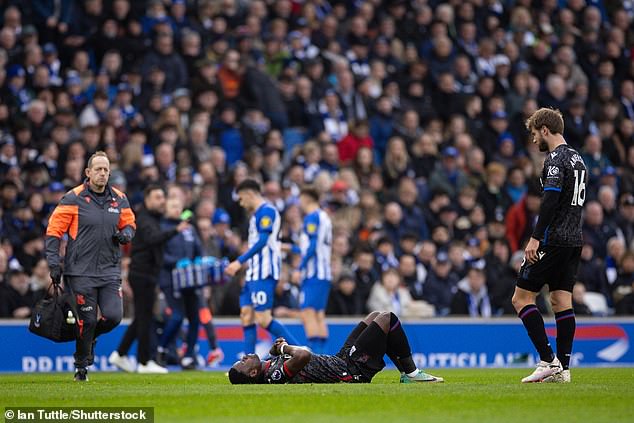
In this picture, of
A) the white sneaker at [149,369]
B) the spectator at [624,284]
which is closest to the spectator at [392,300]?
the spectator at [624,284]

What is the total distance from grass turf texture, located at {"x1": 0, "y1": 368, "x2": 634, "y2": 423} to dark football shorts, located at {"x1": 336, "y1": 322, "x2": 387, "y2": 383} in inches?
8.2

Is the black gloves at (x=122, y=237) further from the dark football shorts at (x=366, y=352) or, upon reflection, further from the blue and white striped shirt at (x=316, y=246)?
the blue and white striped shirt at (x=316, y=246)

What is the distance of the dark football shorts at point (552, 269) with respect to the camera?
11.6 m

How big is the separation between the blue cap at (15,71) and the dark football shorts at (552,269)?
11693 millimetres

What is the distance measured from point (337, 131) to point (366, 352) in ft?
41.7

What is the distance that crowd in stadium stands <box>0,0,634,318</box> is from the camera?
20.0m

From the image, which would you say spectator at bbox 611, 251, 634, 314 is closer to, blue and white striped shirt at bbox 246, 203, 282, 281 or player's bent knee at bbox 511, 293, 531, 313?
blue and white striped shirt at bbox 246, 203, 282, 281

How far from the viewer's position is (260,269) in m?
15.9

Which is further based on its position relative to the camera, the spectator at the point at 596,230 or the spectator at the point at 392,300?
the spectator at the point at 596,230

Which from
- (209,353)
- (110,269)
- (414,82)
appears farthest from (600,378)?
(414,82)

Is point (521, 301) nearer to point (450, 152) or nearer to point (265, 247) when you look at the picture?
point (265, 247)

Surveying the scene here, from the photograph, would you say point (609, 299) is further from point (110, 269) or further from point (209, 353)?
point (110, 269)

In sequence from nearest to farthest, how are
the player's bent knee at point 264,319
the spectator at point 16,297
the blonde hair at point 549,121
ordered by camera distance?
the blonde hair at point 549,121
the player's bent knee at point 264,319
the spectator at point 16,297

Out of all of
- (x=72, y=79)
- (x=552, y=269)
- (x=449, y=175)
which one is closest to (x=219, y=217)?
(x=72, y=79)
